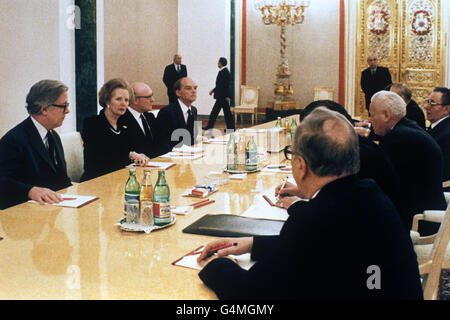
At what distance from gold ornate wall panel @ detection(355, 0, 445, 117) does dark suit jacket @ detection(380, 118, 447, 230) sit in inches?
331

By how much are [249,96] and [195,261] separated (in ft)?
34.0

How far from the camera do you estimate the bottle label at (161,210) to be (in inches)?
83.4

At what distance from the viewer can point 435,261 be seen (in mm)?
2174

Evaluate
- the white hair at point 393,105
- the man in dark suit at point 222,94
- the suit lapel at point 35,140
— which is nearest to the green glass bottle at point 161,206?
the suit lapel at point 35,140

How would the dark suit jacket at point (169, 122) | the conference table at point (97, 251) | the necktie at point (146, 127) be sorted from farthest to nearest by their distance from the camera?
the dark suit jacket at point (169, 122), the necktie at point (146, 127), the conference table at point (97, 251)

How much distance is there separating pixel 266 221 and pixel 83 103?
4.06m

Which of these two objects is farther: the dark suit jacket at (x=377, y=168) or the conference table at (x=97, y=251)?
the dark suit jacket at (x=377, y=168)

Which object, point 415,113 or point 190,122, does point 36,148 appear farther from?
point 415,113

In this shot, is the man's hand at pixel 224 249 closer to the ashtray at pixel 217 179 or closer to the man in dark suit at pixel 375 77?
the ashtray at pixel 217 179

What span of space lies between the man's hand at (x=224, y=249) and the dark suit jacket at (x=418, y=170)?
5.12 feet

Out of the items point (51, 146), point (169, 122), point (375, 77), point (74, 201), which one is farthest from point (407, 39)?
point (74, 201)
